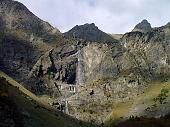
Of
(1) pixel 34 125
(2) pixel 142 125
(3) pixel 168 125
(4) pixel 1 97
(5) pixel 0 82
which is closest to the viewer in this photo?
(4) pixel 1 97

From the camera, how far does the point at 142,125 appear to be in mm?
95750

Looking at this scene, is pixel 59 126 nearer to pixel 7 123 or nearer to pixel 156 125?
pixel 156 125

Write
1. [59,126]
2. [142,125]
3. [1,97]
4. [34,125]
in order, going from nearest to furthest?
[1,97]
[34,125]
[142,125]
[59,126]

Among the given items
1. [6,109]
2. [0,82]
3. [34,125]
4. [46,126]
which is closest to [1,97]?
[6,109]

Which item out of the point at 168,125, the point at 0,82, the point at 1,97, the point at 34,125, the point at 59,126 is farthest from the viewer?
the point at 59,126

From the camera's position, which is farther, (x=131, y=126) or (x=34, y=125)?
(x=131, y=126)

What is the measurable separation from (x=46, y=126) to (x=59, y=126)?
13995mm

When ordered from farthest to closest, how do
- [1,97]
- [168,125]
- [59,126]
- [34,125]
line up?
[59,126] < [168,125] < [34,125] < [1,97]

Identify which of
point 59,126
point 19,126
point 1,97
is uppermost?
point 1,97

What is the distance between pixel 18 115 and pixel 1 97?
2756mm

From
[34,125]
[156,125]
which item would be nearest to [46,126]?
[34,125]

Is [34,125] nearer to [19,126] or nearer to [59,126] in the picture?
[59,126]

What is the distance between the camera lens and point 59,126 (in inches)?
4380

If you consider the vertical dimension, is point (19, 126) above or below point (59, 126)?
above
